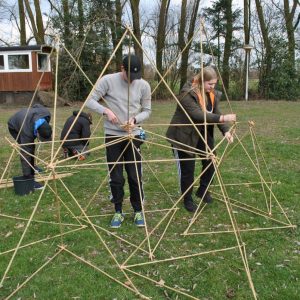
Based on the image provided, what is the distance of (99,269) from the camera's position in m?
3.45

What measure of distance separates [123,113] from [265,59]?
62.4 feet

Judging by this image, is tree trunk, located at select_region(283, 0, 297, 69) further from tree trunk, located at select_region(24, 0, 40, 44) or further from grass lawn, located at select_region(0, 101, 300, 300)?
grass lawn, located at select_region(0, 101, 300, 300)

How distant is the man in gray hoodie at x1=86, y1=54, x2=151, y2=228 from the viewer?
3.86 metres

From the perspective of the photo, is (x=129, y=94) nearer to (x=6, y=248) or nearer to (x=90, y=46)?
(x=6, y=248)

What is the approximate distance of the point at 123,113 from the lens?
4.00 metres

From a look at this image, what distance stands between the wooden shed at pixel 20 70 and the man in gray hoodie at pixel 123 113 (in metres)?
17.2

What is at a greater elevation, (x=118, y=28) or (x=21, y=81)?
(x=118, y=28)

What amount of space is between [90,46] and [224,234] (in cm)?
1775

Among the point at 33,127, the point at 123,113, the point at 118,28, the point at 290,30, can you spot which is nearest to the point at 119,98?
the point at 123,113

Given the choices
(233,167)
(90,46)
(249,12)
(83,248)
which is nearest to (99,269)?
(83,248)

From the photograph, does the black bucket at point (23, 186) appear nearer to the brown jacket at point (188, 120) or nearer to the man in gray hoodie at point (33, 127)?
the man in gray hoodie at point (33, 127)

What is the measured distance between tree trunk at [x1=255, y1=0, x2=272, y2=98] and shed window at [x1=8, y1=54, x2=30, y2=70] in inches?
486

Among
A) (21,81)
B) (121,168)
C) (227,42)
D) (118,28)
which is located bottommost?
(121,168)

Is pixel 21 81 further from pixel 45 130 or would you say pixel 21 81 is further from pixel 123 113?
pixel 123 113
